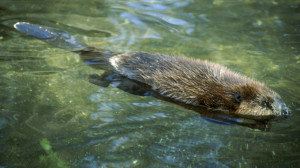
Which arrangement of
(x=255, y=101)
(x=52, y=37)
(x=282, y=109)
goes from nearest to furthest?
1. (x=282, y=109)
2. (x=255, y=101)
3. (x=52, y=37)

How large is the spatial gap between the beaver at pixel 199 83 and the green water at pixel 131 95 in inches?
10.3

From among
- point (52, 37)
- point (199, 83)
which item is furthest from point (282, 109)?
point (52, 37)

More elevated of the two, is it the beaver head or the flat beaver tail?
the flat beaver tail

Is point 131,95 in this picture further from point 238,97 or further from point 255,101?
point 255,101

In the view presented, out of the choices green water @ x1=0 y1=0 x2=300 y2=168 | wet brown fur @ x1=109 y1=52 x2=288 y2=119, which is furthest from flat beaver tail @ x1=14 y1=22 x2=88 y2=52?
wet brown fur @ x1=109 y1=52 x2=288 y2=119

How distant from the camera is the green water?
313 centimetres

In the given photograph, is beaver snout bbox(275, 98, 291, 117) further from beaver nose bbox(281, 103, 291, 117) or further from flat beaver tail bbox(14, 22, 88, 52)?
flat beaver tail bbox(14, 22, 88, 52)

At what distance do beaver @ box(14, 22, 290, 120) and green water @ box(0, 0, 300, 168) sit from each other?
0.26m

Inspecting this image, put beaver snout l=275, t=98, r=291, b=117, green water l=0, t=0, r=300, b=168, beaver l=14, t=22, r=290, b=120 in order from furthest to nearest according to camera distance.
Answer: beaver l=14, t=22, r=290, b=120 → beaver snout l=275, t=98, r=291, b=117 → green water l=0, t=0, r=300, b=168

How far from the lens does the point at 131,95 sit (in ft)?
14.4

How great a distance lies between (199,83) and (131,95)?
98 centimetres

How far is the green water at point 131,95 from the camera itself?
3129mm

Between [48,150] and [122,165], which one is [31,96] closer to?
[48,150]

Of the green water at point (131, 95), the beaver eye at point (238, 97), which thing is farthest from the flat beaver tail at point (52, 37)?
the beaver eye at point (238, 97)
